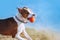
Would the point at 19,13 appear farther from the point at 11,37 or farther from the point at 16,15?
the point at 11,37

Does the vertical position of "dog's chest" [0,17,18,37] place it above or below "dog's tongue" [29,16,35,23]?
below

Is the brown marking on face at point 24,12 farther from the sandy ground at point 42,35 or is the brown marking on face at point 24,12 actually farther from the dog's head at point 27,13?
the sandy ground at point 42,35

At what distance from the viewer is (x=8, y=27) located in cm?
213

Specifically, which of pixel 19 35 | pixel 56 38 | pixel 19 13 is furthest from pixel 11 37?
pixel 56 38

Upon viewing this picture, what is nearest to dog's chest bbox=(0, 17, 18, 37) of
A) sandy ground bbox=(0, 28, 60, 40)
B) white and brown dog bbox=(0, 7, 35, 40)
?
white and brown dog bbox=(0, 7, 35, 40)

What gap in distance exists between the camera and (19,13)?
2131 millimetres

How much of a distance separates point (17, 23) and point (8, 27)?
3.0 inches

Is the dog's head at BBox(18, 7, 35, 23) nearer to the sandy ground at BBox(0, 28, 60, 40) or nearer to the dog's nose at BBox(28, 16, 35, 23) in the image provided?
the dog's nose at BBox(28, 16, 35, 23)

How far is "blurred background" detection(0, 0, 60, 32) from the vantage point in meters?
2.18

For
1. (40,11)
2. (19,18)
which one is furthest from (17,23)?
(40,11)

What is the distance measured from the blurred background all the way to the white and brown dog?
0.18 feet

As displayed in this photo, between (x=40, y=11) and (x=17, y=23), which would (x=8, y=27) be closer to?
(x=17, y=23)

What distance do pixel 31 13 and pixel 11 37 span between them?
237 millimetres

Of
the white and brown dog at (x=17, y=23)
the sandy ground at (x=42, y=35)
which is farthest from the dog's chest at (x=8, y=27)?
the sandy ground at (x=42, y=35)
